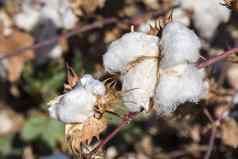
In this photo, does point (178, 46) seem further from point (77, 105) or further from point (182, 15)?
point (182, 15)

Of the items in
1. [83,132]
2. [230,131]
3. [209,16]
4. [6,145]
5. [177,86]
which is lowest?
[6,145]

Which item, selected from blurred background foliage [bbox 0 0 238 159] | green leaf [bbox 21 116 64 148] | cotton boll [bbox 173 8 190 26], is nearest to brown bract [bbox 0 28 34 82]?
blurred background foliage [bbox 0 0 238 159]

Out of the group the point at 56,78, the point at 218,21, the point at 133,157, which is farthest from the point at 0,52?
the point at 218,21

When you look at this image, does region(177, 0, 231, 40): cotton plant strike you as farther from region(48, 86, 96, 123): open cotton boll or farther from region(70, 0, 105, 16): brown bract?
region(48, 86, 96, 123): open cotton boll

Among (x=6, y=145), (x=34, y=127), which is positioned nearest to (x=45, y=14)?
(x=34, y=127)

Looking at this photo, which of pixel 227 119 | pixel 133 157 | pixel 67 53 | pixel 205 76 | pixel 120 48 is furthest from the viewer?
pixel 67 53

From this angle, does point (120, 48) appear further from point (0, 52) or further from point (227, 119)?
point (0, 52)

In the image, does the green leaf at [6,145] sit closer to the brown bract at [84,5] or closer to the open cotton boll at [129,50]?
the brown bract at [84,5]
